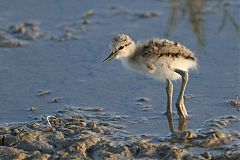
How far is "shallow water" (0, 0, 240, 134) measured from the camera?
6.86m

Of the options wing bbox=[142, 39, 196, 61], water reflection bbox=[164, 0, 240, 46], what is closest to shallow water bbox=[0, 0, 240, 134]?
water reflection bbox=[164, 0, 240, 46]

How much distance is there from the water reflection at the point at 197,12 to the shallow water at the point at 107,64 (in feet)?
0.05

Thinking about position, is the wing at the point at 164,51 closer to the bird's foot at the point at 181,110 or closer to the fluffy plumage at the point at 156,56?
the fluffy plumage at the point at 156,56

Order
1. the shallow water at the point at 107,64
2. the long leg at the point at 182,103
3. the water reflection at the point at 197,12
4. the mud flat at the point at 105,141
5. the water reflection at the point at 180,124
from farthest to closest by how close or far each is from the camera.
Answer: the water reflection at the point at 197,12 < the shallow water at the point at 107,64 < the long leg at the point at 182,103 < the water reflection at the point at 180,124 < the mud flat at the point at 105,141

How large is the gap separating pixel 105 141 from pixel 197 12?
329cm

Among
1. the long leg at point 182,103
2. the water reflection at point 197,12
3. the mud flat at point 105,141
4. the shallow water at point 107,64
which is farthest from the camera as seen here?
the water reflection at point 197,12

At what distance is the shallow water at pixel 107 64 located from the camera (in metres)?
6.86

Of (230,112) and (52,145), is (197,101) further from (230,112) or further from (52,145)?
(52,145)

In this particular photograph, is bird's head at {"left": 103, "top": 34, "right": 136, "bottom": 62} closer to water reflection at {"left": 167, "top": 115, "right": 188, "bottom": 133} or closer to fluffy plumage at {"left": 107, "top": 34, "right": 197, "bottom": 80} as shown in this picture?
fluffy plumage at {"left": 107, "top": 34, "right": 197, "bottom": 80}

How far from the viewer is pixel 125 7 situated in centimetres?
904

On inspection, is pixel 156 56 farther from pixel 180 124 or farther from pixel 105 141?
pixel 105 141

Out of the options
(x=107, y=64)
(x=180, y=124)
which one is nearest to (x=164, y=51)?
(x=180, y=124)

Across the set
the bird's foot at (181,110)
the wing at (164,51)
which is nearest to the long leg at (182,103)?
the bird's foot at (181,110)

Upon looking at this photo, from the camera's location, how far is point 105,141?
5.93 meters
